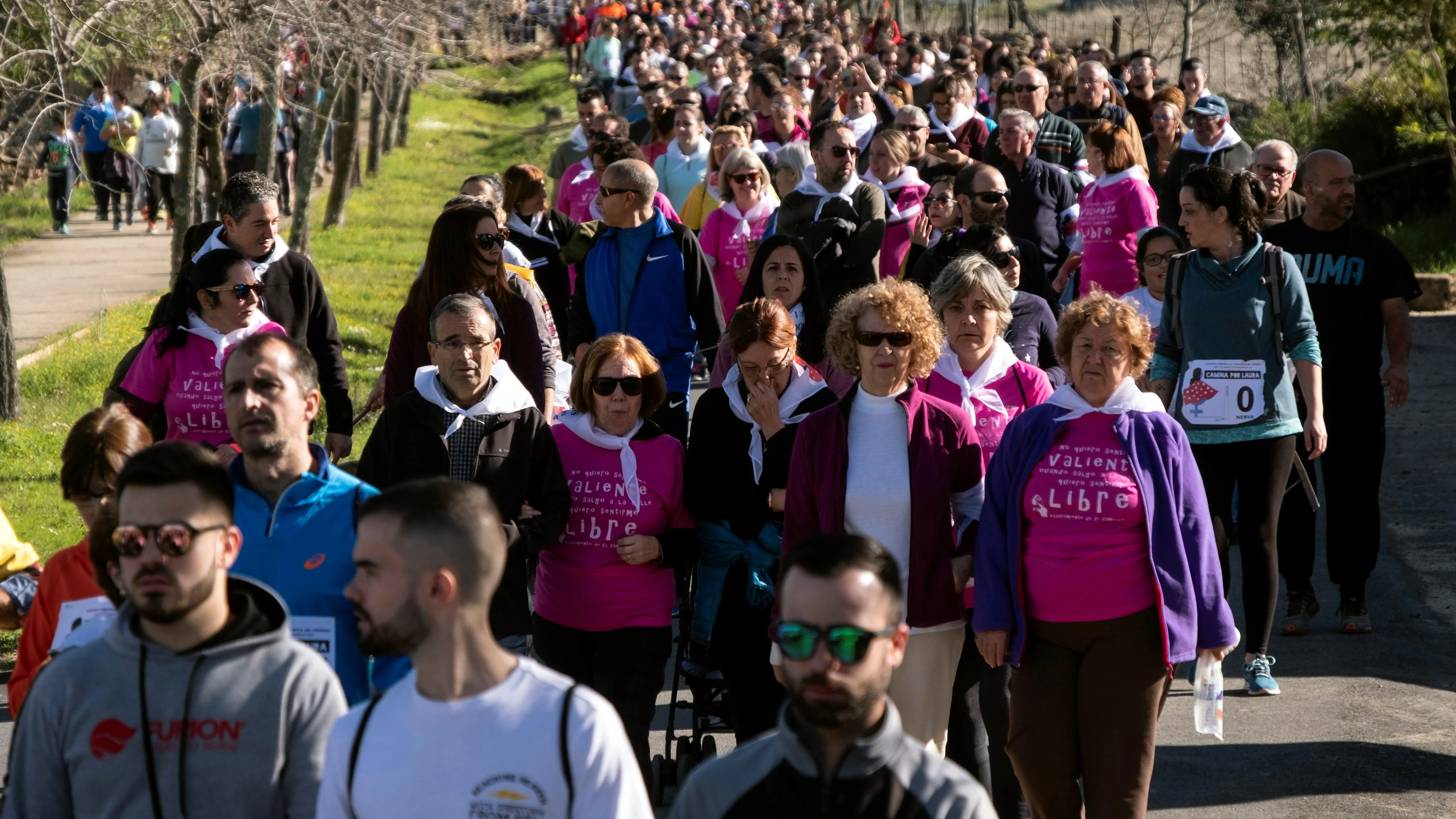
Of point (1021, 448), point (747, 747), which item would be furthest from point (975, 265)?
point (747, 747)

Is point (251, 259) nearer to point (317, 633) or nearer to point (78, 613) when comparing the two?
point (78, 613)

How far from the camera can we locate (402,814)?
302 cm

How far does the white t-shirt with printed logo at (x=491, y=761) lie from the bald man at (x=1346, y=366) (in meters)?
5.58

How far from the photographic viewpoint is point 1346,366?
7730 millimetres

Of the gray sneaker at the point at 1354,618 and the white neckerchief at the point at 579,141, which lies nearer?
the gray sneaker at the point at 1354,618

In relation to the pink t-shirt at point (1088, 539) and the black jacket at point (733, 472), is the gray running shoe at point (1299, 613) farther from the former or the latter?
the pink t-shirt at point (1088, 539)

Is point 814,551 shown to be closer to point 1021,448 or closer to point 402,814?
point 402,814

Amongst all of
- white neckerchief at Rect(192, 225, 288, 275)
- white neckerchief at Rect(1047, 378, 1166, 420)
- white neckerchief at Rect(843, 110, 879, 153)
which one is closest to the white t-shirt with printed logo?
white neckerchief at Rect(1047, 378, 1166, 420)

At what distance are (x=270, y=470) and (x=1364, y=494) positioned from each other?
564cm

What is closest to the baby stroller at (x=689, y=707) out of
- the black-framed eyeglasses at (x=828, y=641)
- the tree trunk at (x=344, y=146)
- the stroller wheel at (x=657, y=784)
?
the stroller wheel at (x=657, y=784)

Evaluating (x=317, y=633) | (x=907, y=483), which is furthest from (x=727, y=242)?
(x=317, y=633)

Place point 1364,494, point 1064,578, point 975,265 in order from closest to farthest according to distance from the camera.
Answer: point 1064,578 < point 975,265 < point 1364,494

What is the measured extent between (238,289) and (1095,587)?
330cm

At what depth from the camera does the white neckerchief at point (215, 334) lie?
6.05 meters
